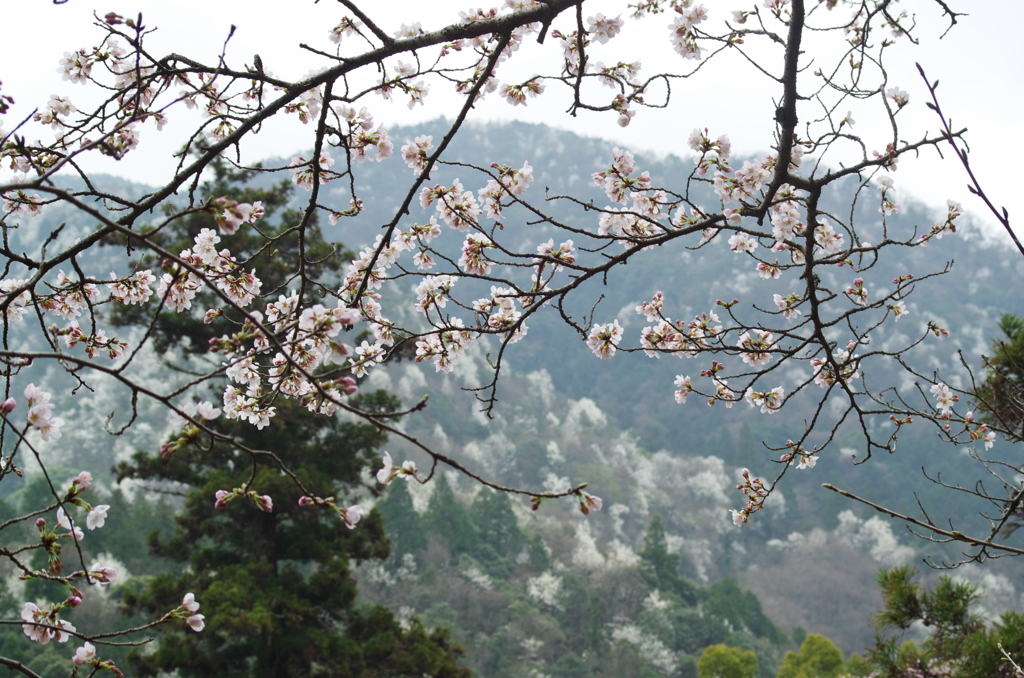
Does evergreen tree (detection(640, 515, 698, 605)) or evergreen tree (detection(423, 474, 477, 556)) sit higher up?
evergreen tree (detection(423, 474, 477, 556))

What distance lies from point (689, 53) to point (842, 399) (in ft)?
193

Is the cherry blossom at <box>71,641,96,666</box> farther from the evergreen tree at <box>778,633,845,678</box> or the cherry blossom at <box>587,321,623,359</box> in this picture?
the evergreen tree at <box>778,633,845,678</box>

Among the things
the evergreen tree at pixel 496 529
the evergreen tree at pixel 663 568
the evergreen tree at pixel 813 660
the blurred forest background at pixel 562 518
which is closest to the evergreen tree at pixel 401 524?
the blurred forest background at pixel 562 518

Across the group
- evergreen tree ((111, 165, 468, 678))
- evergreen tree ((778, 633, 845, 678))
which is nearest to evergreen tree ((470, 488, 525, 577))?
evergreen tree ((778, 633, 845, 678))

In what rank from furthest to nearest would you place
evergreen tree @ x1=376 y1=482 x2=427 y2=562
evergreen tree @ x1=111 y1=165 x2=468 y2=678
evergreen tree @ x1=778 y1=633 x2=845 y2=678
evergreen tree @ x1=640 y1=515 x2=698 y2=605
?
evergreen tree @ x1=640 y1=515 x2=698 y2=605
evergreen tree @ x1=376 y1=482 x2=427 y2=562
evergreen tree @ x1=778 y1=633 x2=845 y2=678
evergreen tree @ x1=111 y1=165 x2=468 y2=678

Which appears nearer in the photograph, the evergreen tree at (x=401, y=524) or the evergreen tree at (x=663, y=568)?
the evergreen tree at (x=401, y=524)

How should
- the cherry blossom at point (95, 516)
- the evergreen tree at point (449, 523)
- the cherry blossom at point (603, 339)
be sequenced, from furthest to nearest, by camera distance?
the evergreen tree at point (449, 523) → the cherry blossom at point (603, 339) → the cherry blossom at point (95, 516)

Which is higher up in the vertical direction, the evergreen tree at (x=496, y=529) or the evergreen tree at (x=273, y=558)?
the evergreen tree at (x=496, y=529)

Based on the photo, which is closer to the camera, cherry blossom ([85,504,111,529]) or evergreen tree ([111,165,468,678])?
cherry blossom ([85,504,111,529])

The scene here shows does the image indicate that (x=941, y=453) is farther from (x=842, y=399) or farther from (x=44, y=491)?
(x=44, y=491)

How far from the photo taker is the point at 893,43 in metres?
2.80

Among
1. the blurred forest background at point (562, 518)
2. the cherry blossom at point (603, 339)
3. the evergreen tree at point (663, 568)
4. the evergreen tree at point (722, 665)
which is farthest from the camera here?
the evergreen tree at point (663, 568)

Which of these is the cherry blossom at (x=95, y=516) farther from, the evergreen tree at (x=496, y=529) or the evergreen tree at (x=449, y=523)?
the evergreen tree at (x=496, y=529)

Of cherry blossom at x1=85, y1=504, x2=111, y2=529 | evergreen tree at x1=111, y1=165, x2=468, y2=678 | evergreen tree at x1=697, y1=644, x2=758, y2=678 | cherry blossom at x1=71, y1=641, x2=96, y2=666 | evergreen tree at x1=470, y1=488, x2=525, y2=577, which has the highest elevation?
evergreen tree at x1=470, y1=488, x2=525, y2=577
